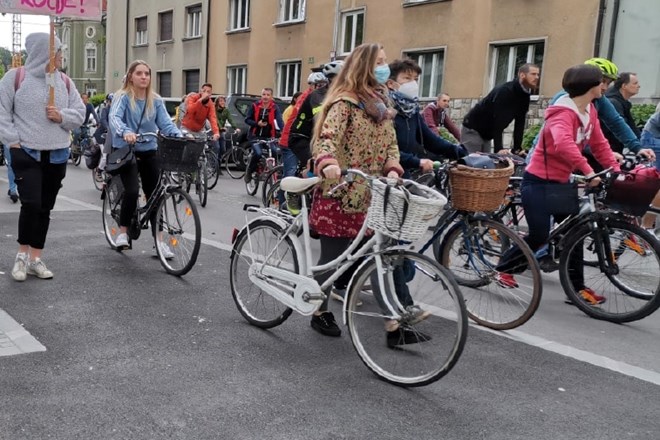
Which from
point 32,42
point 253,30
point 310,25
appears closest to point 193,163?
point 32,42

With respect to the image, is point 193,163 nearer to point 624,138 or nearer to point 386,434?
point 386,434

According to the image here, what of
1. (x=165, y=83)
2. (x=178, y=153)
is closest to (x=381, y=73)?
(x=178, y=153)

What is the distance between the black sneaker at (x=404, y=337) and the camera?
369 cm

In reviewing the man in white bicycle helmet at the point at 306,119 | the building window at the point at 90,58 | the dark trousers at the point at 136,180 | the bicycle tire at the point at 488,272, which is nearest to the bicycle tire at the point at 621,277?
the bicycle tire at the point at 488,272

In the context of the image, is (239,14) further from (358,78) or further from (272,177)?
(358,78)

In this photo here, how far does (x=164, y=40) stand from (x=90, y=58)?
2789 centimetres

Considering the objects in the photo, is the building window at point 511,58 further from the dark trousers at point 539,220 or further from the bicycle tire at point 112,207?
the bicycle tire at point 112,207

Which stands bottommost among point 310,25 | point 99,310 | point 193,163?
point 99,310

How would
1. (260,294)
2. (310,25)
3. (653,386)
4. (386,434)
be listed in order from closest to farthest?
1. (386,434)
2. (653,386)
3. (260,294)
4. (310,25)

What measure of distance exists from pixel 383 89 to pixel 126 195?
2869mm

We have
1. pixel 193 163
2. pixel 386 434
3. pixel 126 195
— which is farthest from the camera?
pixel 126 195

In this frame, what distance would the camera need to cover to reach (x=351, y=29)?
2211 cm

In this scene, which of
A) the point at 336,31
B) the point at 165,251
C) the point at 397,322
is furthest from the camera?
the point at 336,31

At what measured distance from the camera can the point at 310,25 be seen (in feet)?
77.4
